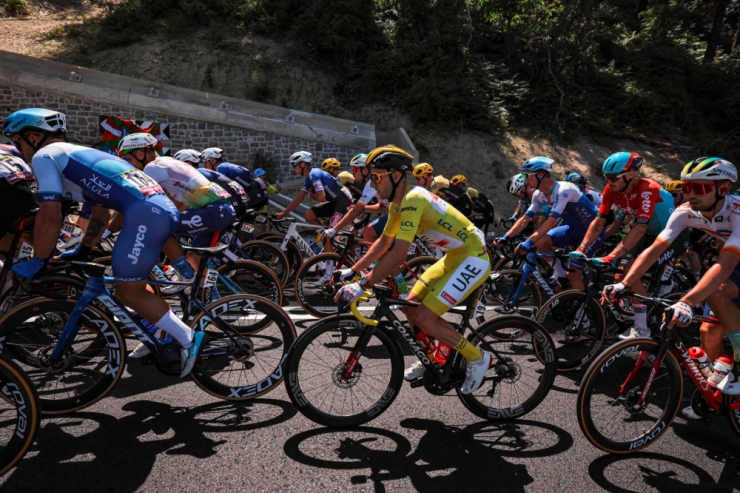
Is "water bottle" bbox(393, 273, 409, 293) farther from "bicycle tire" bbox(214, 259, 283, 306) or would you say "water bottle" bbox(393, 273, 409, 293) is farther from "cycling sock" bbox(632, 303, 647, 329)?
"cycling sock" bbox(632, 303, 647, 329)

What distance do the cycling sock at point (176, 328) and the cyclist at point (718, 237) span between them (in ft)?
11.2

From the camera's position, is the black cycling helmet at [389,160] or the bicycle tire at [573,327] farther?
the bicycle tire at [573,327]

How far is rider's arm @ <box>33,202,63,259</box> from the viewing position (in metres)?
3.94

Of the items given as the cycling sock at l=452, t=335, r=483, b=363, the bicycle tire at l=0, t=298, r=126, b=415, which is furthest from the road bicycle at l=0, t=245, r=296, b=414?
the cycling sock at l=452, t=335, r=483, b=363

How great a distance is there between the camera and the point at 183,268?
5.36 m

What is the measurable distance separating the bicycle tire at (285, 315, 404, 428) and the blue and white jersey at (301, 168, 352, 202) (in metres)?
5.11

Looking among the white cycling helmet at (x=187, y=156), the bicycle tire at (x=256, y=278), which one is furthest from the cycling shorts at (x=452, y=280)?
the white cycling helmet at (x=187, y=156)

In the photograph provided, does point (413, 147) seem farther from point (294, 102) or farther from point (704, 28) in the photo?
point (704, 28)

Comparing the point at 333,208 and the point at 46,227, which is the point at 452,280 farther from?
the point at 333,208

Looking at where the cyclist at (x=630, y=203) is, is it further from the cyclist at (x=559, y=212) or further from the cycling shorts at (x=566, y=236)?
the cycling shorts at (x=566, y=236)

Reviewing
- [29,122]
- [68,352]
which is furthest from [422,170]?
[68,352]

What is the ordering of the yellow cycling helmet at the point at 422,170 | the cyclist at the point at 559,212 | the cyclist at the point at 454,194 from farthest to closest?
the cyclist at the point at 454,194, the yellow cycling helmet at the point at 422,170, the cyclist at the point at 559,212

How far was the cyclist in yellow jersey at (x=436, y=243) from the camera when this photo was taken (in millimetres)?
4160

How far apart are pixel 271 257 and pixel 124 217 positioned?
155 inches
